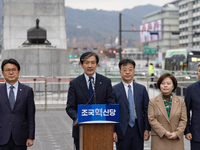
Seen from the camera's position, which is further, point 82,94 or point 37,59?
point 37,59

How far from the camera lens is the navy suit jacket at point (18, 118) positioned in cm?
513

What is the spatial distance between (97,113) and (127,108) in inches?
42.0

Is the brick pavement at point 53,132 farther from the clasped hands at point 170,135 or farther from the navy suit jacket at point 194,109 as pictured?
the clasped hands at point 170,135

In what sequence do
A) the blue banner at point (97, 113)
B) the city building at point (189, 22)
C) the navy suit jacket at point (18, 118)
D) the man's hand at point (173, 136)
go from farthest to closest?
the city building at point (189, 22) < the man's hand at point (173, 136) < the navy suit jacket at point (18, 118) < the blue banner at point (97, 113)

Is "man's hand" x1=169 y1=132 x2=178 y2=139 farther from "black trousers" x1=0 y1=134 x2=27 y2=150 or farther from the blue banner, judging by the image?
"black trousers" x1=0 y1=134 x2=27 y2=150

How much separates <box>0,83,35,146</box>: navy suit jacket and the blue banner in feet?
3.51

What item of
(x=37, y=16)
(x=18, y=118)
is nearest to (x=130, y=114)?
(x=18, y=118)

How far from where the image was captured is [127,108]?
5.59 meters

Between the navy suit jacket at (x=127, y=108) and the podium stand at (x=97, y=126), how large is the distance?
2.78ft

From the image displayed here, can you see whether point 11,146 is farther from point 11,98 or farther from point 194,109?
point 194,109

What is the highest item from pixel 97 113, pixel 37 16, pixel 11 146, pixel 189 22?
pixel 189 22

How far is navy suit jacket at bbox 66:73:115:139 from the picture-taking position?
5.20 m

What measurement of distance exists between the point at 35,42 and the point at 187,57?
2031 cm

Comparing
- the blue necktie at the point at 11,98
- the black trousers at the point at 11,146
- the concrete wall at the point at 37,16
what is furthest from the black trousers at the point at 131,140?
the concrete wall at the point at 37,16
